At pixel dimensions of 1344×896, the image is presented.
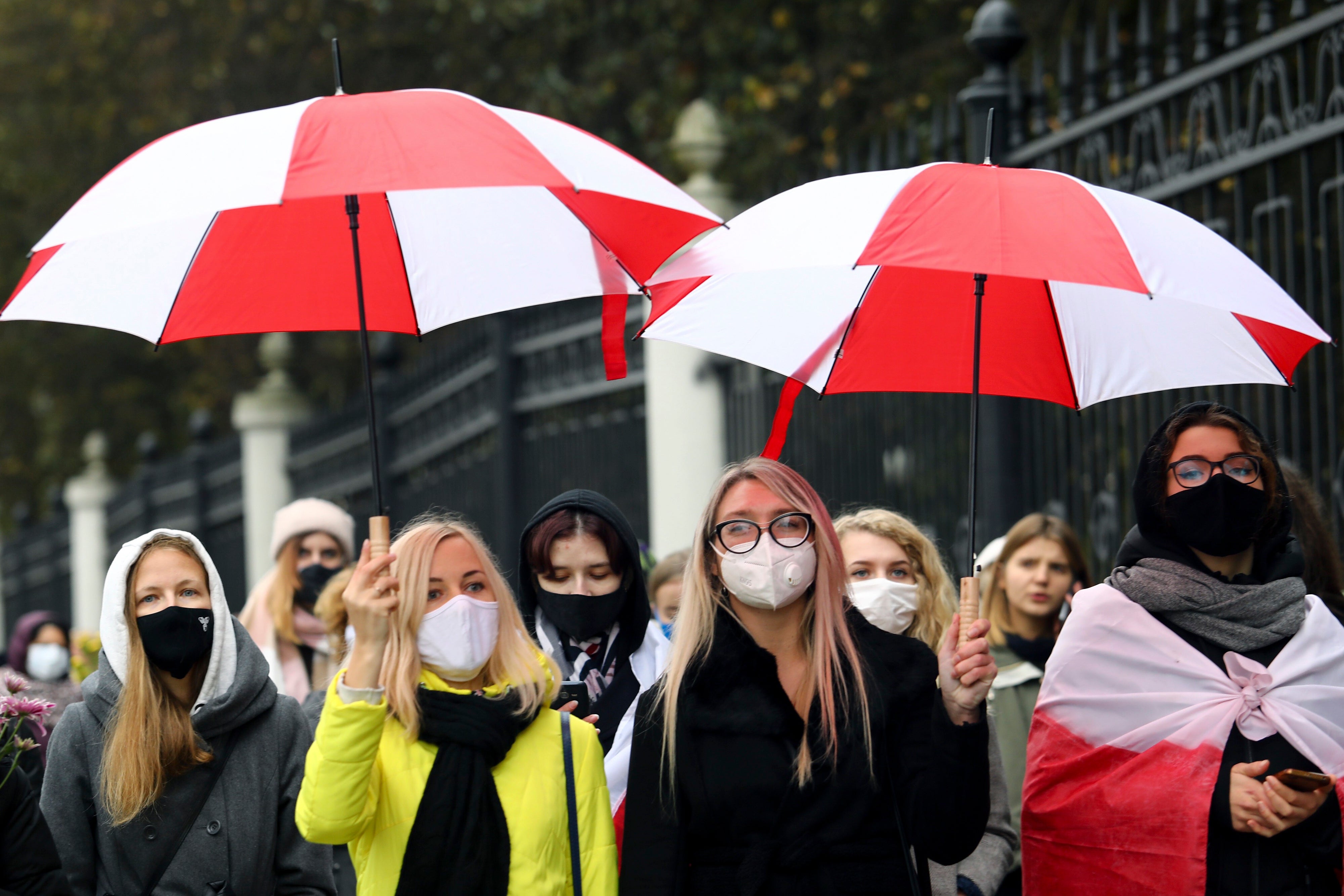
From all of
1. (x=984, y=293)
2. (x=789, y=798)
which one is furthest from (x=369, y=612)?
A: (x=984, y=293)

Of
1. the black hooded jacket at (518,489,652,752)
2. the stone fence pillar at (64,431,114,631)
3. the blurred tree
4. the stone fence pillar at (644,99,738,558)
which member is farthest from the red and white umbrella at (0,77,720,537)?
the stone fence pillar at (64,431,114,631)

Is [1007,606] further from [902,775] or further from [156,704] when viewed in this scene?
[156,704]

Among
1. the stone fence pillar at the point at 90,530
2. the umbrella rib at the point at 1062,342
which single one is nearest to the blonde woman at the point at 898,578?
the umbrella rib at the point at 1062,342

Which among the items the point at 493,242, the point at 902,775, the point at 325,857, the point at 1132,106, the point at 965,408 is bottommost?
the point at 325,857

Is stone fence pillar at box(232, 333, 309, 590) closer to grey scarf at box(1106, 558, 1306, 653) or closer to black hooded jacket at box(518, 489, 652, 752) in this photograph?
black hooded jacket at box(518, 489, 652, 752)

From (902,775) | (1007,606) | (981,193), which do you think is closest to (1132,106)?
(1007,606)

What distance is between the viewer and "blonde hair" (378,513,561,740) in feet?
11.3

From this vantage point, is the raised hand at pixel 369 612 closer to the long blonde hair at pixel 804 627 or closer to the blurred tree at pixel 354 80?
the long blonde hair at pixel 804 627

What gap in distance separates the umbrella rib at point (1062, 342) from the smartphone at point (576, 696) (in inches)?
53.4

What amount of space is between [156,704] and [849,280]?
6.17ft

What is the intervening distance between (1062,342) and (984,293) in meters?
0.23

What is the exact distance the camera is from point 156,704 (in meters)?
3.70

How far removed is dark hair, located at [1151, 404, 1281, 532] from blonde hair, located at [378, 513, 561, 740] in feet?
4.53

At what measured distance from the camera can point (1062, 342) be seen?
401cm
